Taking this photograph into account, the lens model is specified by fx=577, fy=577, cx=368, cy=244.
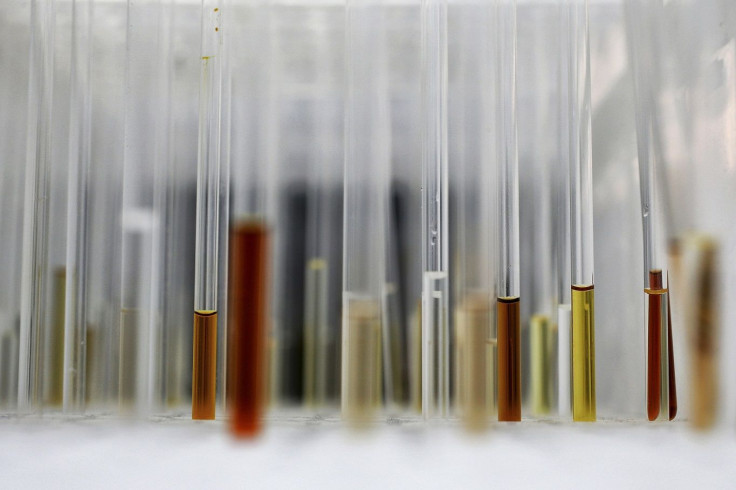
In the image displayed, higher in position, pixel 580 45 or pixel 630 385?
pixel 580 45

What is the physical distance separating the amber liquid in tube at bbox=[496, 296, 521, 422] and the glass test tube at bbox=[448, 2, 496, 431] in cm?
1

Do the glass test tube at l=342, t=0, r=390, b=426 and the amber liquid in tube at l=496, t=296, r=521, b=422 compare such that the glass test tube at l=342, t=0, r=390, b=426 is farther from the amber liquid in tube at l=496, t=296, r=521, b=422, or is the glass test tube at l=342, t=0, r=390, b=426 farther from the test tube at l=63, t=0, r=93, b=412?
the test tube at l=63, t=0, r=93, b=412

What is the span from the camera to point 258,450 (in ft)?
2.32

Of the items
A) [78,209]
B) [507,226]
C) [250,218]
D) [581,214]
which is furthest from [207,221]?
[581,214]

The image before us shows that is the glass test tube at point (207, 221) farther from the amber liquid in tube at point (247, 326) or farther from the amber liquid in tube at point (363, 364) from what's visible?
the amber liquid in tube at point (363, 364)

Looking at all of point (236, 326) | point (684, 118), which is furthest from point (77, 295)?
point (684, 118)

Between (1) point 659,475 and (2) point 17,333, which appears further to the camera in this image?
(2) point 17,333

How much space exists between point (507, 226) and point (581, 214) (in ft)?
0.33

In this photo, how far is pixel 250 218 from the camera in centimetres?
78

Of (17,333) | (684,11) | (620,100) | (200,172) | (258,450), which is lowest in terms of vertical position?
(258,450)

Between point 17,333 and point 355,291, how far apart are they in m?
0.48

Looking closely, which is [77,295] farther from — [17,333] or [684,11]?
[684,11]

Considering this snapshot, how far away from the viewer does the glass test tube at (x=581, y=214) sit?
771 mm

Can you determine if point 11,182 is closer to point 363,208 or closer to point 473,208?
point 363,208
